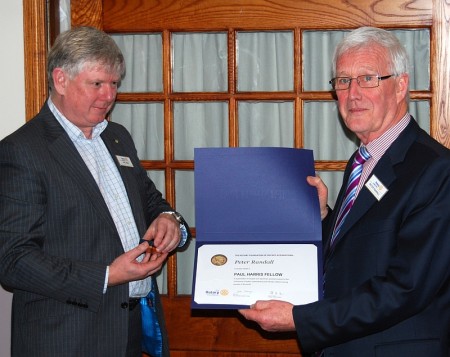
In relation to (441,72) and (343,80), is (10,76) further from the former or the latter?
(441,72)

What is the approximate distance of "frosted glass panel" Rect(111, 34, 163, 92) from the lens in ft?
9.93

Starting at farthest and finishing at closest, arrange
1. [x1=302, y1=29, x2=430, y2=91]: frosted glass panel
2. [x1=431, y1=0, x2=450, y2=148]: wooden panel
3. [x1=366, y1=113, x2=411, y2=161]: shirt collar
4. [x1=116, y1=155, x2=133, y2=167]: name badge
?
[x1=302, y1=29, x2=430, y2=91]: frosted glass panel
[x1=431, y1=0, x2=450, y2=148]: wooden panel
[x1=116, y1=155, x2=133, y2=167]: name badge
[x1=366, y1=113, x2=411, y2=161]: shirt collar

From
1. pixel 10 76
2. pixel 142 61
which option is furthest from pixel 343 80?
pixel 10 76

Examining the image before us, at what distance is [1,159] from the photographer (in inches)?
84.6

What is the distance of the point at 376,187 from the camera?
194cm

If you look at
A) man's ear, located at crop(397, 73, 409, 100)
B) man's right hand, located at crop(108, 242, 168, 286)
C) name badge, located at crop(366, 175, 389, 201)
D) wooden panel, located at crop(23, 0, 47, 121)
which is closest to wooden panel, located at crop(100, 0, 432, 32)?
wooden panel, located at crop(23, 0, 47, 121)

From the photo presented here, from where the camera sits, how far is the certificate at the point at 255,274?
6.68ft

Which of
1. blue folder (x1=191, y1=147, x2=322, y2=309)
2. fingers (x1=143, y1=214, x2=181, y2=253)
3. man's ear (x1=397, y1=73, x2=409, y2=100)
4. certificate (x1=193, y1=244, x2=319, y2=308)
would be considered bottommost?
certificate (x1=193, y1=244, x2=319, y2=308)

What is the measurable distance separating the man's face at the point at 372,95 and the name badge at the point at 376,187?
7.2 inches

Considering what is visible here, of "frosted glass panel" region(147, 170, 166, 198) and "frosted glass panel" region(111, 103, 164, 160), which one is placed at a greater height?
"frosted glass panel" region(111, 103, 164, 160)

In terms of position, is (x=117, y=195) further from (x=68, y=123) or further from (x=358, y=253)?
(x=358, y=253)

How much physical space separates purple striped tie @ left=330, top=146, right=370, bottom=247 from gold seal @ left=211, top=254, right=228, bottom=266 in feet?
1.16

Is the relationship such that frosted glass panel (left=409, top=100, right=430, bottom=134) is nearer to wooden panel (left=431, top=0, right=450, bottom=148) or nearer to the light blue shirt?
wooden panel (left=431, top=0, right=450, bottom=148)

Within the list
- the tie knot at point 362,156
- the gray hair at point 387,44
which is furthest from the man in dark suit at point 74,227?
the gray hair at point 387,44
